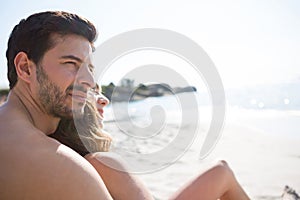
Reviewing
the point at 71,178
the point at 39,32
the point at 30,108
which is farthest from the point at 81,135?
the point at 71,178

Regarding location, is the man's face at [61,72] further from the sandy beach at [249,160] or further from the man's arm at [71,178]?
the sandy beach at [249,160]

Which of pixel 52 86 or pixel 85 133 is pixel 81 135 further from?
pixel 52 86

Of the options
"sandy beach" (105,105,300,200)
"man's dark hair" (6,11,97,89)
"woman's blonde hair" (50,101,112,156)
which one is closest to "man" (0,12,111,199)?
"man's dark hair" (6,11,97,89)

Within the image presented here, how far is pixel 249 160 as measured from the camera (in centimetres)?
463

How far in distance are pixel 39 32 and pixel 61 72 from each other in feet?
0.71

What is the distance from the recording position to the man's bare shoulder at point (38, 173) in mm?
1145

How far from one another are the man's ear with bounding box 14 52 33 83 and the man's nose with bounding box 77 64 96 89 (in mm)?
230

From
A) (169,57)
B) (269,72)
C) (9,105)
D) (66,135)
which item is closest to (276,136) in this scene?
(169,57)

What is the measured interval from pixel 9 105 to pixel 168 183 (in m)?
2.46

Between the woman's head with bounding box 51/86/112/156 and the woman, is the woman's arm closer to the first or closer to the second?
Result: the woman

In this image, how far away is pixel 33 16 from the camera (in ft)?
5.27

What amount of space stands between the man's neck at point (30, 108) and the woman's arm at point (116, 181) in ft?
0.96

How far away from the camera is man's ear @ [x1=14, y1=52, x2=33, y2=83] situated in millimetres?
1545

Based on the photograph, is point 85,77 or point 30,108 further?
point 85,77
